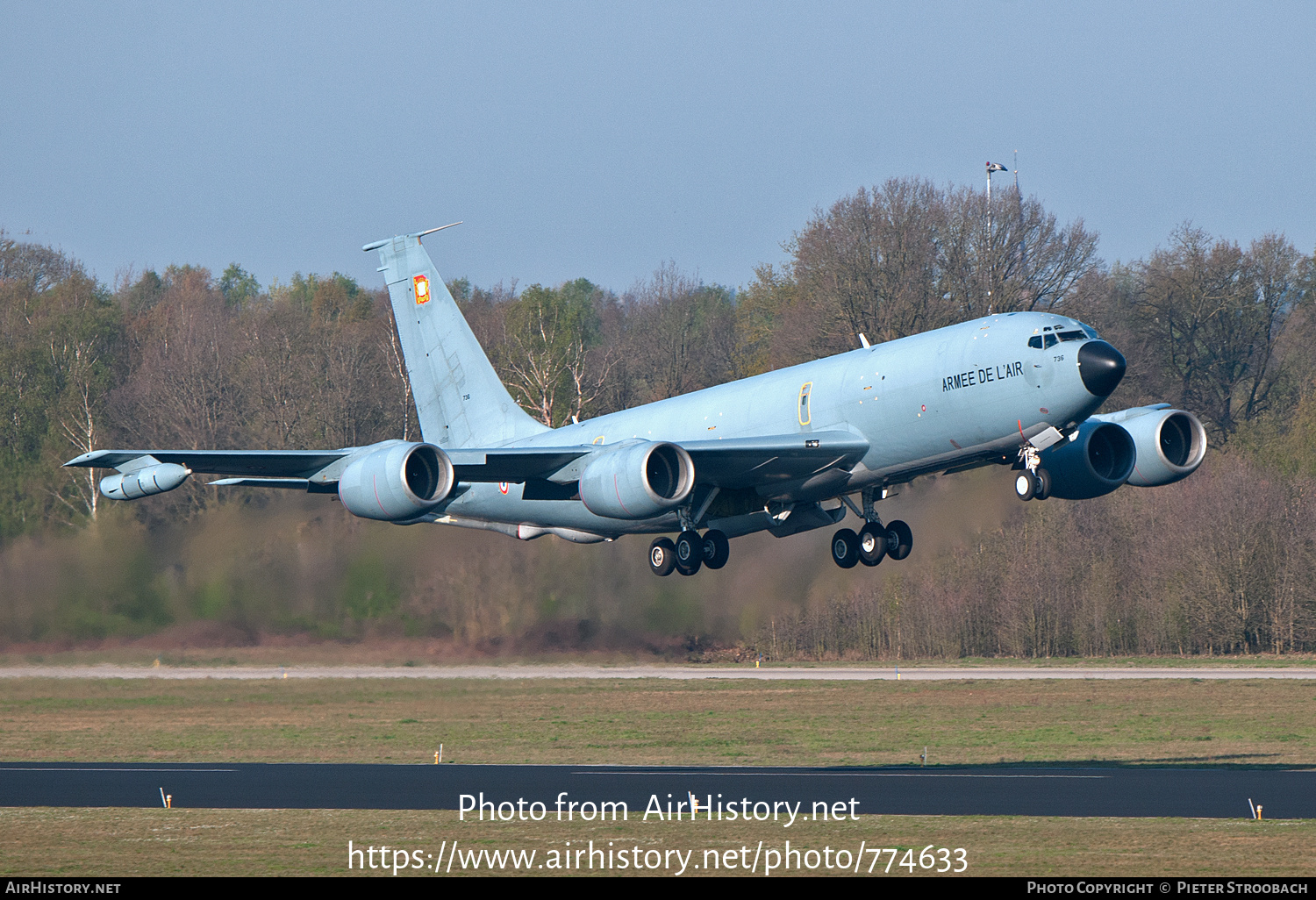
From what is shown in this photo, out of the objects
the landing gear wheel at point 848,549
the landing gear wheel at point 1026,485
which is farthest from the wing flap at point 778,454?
the landing gear wheel at point 1026,485

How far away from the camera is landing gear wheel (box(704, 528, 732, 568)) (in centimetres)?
3503

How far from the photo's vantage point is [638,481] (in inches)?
1261

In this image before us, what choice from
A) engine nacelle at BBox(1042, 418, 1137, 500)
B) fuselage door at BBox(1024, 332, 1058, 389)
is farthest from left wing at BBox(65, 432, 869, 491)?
engine nacelle at BBox(1042, 418, 1137, 500)

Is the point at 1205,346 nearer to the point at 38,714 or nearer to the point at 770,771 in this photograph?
the point at 770,771

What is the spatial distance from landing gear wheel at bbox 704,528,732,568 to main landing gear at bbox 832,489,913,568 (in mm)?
2915

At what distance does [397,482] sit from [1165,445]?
1698cm

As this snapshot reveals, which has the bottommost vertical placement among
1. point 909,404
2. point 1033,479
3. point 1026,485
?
point 1026,485

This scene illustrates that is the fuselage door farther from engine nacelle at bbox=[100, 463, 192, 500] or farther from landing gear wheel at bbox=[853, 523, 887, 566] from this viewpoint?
engine nacelle at bbox=[100, 463, 192, 500]

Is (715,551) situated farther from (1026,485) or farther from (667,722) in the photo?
(667,722)

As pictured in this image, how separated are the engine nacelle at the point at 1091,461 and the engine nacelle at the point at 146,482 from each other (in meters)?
19.3

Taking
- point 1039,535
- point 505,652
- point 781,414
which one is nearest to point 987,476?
point 781,414

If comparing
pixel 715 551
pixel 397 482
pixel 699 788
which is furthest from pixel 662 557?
pixel 397 482

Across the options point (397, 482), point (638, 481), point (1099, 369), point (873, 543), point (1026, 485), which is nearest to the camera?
point (1099, 369)
